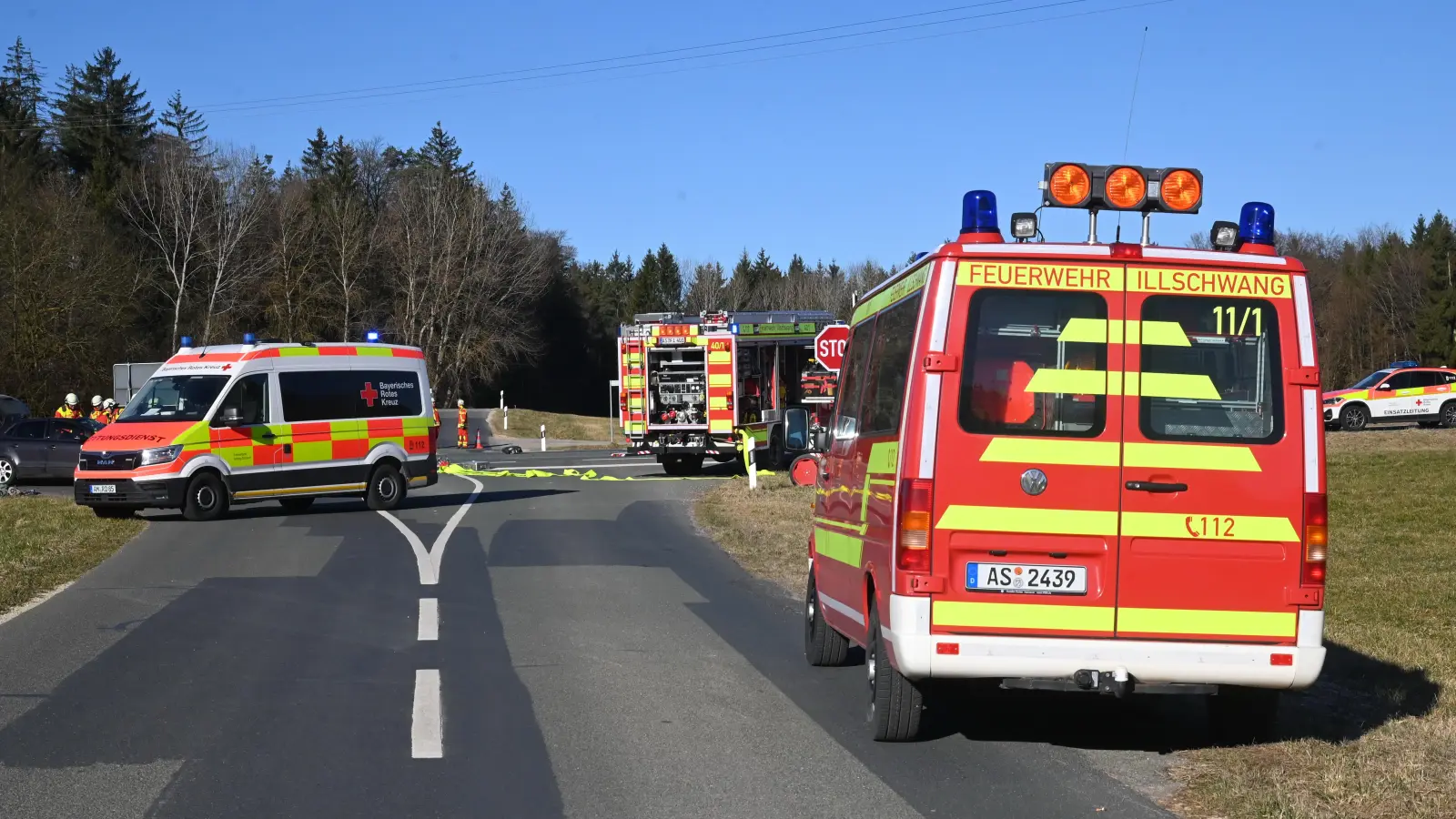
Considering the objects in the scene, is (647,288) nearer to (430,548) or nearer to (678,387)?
(678,387)

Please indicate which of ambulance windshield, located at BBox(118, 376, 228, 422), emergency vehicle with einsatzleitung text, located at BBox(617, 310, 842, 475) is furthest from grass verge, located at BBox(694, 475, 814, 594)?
ambulance windshield, located at BBox(118, 376, 228, 422)

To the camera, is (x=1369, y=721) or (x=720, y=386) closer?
(x=1369, y=721)

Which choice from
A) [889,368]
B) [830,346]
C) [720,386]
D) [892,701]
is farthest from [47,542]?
[720,386]

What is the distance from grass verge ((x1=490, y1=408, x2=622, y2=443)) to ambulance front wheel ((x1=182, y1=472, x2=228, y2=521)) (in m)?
41.3

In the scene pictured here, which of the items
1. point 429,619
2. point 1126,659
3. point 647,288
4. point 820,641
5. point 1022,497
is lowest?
point 429,619

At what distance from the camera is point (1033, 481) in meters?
6.27

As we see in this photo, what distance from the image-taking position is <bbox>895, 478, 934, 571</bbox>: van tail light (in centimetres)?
627

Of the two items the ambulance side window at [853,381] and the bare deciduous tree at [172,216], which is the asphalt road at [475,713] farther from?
the bare deciduous tree at [172,216]

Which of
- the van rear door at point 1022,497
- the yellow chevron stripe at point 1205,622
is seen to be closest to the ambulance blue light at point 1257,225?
the van rear door at point 1022,497

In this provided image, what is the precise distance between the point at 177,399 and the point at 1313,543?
17.2 m

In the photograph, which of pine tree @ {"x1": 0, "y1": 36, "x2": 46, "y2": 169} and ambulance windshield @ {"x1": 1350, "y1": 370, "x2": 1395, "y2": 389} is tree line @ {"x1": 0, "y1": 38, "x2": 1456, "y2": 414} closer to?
→ pine tree @ {"x1": 0, "y1": 36, "x2": 46, "y2": 169}

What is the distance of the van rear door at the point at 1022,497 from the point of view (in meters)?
6.27

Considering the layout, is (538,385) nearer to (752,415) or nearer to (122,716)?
(752,415)

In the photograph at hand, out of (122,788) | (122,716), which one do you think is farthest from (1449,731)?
(122,716)
